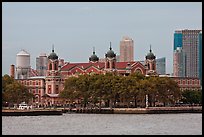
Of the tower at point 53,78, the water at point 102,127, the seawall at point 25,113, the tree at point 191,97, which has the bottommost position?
the water at point 102,127

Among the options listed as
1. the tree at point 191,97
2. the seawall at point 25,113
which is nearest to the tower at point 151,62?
the tree at point 191,97

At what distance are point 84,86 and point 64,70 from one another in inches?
1532

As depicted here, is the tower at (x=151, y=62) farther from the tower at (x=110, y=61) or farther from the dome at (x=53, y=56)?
the dome at (x=53, y=56)

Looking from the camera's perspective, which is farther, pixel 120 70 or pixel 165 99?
pixel 120 70

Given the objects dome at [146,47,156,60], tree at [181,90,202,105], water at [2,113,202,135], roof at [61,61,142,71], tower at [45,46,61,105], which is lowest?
water at [2,113,202,135]

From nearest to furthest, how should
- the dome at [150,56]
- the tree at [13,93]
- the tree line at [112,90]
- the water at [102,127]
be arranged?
the water at [102,127], the tree line at [112,90], the tree at [13,93], the dome at [150,56]

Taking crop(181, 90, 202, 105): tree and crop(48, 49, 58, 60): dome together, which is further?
crop(48, 49, 58, 60): dome

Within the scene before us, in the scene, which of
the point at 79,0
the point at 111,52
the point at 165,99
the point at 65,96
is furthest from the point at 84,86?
the point at 79,0

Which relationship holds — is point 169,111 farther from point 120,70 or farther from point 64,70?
point 64,70

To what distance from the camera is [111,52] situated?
139m

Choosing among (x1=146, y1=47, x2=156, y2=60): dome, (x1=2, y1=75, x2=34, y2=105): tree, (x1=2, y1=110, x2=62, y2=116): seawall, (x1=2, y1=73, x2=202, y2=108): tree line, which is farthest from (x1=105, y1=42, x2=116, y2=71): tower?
A: (x1=2, y1=110, x2=62, y2=116): seawall

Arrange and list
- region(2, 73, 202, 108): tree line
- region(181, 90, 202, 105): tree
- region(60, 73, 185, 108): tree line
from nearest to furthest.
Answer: region(60, 73, 185, 108): tree line → region(2, 73, 202, 108): tree line → region(181, 90, 202, 105): tree

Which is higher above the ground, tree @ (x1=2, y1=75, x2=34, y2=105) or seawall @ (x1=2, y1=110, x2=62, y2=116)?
tree @ (x1=2, y1=75, x2=34, y2=105)

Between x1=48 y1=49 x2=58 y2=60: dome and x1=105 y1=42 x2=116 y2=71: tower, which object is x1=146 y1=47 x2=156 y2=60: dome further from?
x1=48 y1=49 x2=58 y2=60: dome
